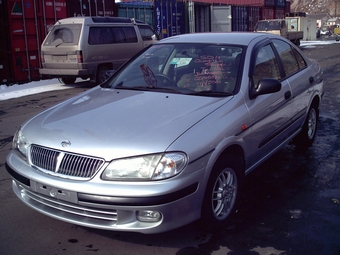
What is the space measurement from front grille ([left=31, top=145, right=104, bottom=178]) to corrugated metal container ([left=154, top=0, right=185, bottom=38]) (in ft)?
63.4

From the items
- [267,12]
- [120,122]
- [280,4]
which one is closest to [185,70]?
[120,122]

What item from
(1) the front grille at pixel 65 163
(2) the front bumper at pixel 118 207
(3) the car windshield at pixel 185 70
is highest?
(3) the car windshield at pixel 185 70

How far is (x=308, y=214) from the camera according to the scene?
12.7 feet

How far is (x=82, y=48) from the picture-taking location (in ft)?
40.1

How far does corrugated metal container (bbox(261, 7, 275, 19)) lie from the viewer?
34.4 metres

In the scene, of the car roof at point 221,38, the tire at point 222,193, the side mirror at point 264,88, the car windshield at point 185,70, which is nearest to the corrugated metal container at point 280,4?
the car roof at point 221,38

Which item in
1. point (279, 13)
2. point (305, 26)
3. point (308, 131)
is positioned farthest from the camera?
point (305, 26)

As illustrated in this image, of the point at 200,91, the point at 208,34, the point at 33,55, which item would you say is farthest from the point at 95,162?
the point at 33,55

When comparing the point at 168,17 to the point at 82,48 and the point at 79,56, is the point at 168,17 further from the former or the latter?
the point at 79,56

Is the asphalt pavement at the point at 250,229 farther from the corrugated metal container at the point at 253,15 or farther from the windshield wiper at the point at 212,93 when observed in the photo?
the corrugated metal container at the point at 253,15

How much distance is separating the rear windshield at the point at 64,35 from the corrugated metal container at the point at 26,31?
2.28m

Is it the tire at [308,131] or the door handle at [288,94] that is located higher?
the door handle at [288,94]

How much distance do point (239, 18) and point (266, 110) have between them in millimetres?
26431

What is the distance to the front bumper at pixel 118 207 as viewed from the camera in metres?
2.88
